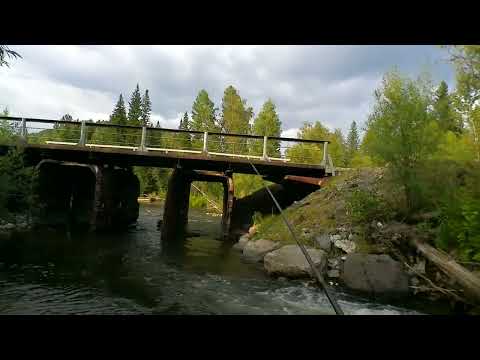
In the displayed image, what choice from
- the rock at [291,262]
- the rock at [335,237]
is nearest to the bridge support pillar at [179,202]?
the rock at [291,262]

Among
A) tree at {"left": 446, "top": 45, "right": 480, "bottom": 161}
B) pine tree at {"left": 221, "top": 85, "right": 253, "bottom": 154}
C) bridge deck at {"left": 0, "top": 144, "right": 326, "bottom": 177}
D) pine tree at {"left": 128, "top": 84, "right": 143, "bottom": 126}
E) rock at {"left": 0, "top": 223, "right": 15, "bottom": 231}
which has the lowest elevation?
rock at {"left": 0, "top": 223, "right": 15, "bottom": 231}

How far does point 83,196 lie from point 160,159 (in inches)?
311

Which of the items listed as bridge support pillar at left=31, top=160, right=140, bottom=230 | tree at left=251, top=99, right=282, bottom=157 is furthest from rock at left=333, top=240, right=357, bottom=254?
tree at left=251, top=99, right=282, bottom=157

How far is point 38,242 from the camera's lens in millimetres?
14000

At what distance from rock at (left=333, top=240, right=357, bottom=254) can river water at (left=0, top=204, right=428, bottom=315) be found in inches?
74.1

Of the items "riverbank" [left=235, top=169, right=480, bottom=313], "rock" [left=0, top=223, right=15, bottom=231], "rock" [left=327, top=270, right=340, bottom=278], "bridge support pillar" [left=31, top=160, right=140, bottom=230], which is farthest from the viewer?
"bridge support pillar" [left=31, top=160, right=140, bottom=230]

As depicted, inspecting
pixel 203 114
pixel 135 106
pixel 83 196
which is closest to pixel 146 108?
pixel 135 106

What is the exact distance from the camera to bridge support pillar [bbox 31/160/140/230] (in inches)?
676

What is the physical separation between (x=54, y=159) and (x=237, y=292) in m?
14.3

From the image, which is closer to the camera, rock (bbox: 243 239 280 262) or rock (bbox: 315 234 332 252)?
rock (bbox: 315 234 332 252)

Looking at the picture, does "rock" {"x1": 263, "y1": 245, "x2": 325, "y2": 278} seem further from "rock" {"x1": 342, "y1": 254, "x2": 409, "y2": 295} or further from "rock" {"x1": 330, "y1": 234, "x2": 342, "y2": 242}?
"rock" {"x1": 342, "y1": 254, "x2": 409, "y2": 295}

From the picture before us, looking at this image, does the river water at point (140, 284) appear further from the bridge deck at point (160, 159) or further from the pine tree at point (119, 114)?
the pine tree at point (119, 114)
